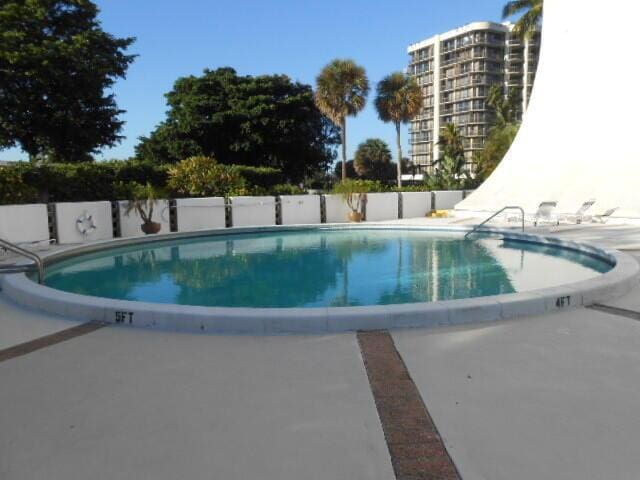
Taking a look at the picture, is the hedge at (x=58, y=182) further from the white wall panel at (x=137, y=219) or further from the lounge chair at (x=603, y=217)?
the lounge chair at (x=603, y=217)

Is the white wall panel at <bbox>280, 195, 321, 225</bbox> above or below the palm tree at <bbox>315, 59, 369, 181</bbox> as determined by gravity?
below

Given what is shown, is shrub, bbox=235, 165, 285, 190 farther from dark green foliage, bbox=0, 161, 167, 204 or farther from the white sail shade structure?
the white sail shade structure

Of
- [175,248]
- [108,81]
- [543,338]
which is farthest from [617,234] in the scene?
[108,81]

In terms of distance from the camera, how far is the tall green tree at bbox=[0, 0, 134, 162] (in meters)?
23.5

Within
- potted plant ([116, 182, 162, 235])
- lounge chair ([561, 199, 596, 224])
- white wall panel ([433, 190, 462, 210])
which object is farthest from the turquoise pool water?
white wall panel ([433, 190, 462, 210])

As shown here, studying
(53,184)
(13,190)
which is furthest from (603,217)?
(53,184)

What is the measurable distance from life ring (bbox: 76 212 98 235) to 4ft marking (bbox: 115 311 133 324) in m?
8.93

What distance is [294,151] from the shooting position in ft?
120

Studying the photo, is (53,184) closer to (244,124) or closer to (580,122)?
(580,122)

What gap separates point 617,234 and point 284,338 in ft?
38.6

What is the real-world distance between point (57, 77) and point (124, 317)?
2344 cm

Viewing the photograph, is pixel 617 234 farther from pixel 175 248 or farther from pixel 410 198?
pixel 175 248

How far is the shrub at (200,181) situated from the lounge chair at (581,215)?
11.1m

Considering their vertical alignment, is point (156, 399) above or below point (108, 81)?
below
